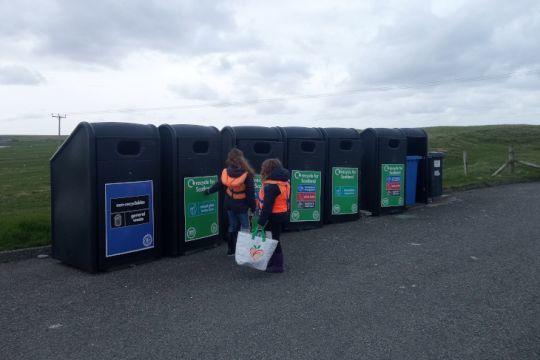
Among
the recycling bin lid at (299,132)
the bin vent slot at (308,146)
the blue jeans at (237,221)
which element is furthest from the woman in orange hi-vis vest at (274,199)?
the bin vent slot at (308,146)

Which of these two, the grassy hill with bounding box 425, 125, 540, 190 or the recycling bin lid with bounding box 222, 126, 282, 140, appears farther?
the grassy hill with bounding box 425, 125, 540, 190

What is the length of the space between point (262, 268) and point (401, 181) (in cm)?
555

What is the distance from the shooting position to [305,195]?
8656mm

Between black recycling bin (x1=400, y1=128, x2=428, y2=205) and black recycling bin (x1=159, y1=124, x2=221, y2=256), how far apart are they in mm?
5391

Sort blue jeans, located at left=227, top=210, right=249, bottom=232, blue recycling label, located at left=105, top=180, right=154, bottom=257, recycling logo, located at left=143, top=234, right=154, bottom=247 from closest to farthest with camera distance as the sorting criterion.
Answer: blue recycling label, located at left=105, top=180, right=154, bottom=257, recycling logo, located at left=143, top=234, right=154, bottom=247, blue jeans, located at left=227, top=210, right=249, bottom=232

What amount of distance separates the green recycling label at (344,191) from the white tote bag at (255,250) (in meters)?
3.62

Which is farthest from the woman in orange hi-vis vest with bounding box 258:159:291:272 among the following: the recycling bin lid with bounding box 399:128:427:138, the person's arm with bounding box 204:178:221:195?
the recycling bin lid with bounding box 399:128:427:138

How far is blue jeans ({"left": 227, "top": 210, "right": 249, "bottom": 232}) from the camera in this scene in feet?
21.8

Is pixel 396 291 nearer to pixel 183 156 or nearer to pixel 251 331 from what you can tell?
pixel 251 331

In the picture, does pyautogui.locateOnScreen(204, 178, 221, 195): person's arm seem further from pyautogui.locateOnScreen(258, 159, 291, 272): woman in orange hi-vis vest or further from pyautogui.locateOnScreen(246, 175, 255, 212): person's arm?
pyautogui.locateOnScreen(258, 159, 291, 272): woman in orange hi-vis vest

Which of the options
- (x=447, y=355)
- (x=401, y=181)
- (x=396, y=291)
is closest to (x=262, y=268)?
(x=396, y=291)

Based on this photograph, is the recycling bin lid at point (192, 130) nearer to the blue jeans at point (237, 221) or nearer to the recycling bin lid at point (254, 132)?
the recycling bin lid at point (254, 132)

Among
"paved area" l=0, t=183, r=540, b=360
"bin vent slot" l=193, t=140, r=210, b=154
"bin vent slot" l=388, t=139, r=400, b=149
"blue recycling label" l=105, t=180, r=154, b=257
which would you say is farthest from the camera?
"bin vent slot" l=388, t=139, r=400, b=149

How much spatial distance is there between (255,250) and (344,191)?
156 inches
